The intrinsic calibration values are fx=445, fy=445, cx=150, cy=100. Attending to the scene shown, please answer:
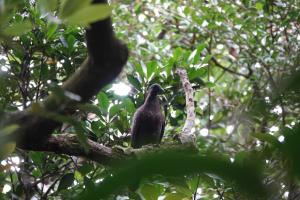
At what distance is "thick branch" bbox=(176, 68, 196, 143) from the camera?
259cm

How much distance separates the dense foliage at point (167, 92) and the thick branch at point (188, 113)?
0.16 m

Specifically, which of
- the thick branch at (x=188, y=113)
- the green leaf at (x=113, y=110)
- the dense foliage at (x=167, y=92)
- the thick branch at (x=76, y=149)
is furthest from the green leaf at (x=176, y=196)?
the green leaf at (x=113, y=110)

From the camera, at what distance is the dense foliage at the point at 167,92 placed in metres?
0.47

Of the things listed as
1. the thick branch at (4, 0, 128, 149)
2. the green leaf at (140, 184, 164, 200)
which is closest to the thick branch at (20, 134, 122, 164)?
the green leaf at (140, 184, 164, 200)

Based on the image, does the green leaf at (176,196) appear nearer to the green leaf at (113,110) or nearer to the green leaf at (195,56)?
the green leaf at (113,110)

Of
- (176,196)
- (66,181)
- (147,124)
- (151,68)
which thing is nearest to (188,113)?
(151,68)

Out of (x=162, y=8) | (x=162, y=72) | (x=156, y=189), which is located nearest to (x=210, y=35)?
(x=162, y=8)

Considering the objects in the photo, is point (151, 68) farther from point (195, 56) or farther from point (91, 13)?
point (91, 13)

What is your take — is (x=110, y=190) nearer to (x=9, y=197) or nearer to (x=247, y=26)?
(x=9, y=197)

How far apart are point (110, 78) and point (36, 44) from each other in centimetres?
186

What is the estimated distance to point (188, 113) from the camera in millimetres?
2732

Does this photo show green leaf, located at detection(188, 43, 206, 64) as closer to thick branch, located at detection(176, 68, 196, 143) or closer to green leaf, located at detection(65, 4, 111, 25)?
thick branch, located at detection(176, 68, 196, 143)

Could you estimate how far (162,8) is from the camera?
18.8 ft

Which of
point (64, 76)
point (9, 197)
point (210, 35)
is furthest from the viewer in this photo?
point (210, 35)
